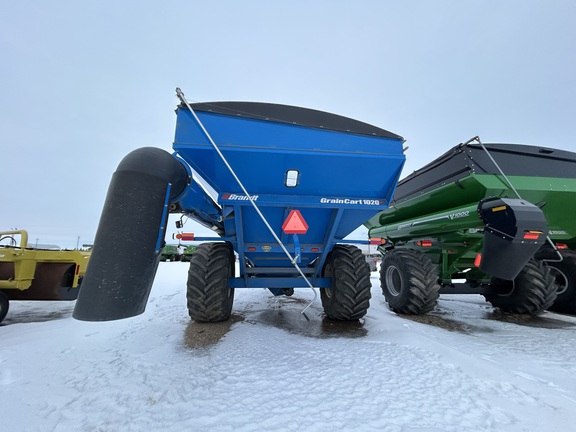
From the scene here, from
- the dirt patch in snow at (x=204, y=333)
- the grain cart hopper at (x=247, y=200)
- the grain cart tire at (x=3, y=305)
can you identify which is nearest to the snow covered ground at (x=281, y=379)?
the dirt patch in snow at (x=204, y=333)

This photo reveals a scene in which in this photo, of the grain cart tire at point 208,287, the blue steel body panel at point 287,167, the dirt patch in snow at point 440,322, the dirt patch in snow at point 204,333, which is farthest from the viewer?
the dirt patch in snow at point 440,322

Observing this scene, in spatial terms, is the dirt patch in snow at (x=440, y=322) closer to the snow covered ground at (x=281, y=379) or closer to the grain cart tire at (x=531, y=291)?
the snow covered ground at (x=281, y=379)

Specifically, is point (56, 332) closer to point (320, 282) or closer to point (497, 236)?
point (320, 282)

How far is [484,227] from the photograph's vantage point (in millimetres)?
3076

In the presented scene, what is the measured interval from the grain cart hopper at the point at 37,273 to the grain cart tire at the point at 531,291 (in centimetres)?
737

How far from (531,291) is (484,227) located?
204cm

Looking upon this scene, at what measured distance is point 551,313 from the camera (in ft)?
15.2

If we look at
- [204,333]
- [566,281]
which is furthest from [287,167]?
[566,281]

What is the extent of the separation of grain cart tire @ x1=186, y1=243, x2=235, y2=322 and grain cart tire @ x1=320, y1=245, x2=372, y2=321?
1409mm

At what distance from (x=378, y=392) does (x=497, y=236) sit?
2.31 metres

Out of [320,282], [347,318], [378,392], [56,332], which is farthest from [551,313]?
[56,332]

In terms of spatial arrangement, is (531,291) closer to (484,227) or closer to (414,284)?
(414,284)

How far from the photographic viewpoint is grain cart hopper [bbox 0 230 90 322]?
12.8 feet

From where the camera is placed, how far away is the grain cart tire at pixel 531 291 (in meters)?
3.99
